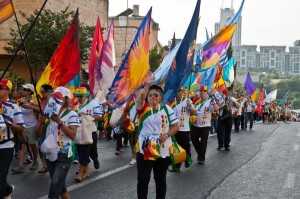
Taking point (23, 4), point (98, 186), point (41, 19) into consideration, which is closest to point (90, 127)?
point (98, 186)

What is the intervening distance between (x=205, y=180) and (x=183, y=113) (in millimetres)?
1602

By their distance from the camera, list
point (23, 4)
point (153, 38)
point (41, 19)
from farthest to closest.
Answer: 1. point (153, 38)
2. point (23, 4)
3. point (41, 19)

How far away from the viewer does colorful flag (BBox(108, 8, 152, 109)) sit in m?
7.98

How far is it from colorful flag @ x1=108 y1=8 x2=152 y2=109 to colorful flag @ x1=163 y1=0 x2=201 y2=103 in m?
0.49

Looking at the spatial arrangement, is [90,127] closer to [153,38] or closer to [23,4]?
[23,4]

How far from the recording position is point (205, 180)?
901 centimetres

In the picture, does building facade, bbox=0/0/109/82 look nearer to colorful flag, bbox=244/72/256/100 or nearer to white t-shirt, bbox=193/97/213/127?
colorful flag, bbox=244/72/256/100

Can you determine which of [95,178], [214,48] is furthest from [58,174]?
[214,48]

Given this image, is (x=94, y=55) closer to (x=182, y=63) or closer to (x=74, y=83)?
(x=74, y=83)

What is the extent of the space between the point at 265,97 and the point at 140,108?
1140 inches

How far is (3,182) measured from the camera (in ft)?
19.8

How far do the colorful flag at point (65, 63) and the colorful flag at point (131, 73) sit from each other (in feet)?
2.93

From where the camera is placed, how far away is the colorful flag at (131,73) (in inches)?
314

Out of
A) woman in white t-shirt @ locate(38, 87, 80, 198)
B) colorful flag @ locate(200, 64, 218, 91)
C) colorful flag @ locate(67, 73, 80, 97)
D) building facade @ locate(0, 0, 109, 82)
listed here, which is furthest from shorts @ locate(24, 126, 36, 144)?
building facade @ locate(0, 0, 109, 82)
